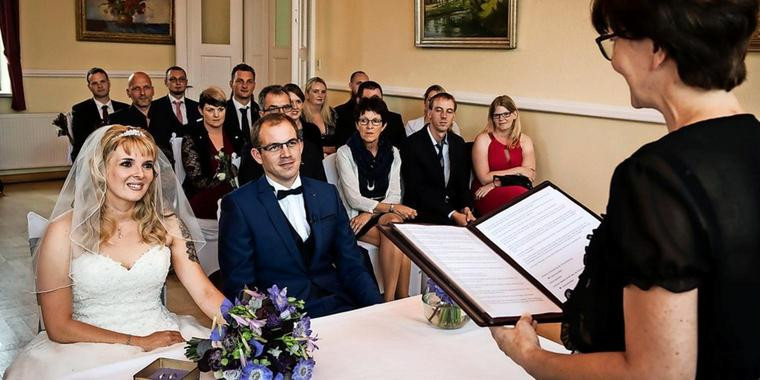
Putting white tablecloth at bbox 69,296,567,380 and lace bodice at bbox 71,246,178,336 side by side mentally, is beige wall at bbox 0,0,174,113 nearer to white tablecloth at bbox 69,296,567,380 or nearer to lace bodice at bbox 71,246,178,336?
lace bodice at bbox 71,246,178,336

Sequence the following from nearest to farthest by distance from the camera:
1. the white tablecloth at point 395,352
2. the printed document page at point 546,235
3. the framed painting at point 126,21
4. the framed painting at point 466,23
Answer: the printed document page at point 546,235 → the white tablecloth at point 395,352 → the framed painting at point 466,23 → the framed painting at point 126,21

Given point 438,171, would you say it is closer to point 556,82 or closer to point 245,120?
point 556,82

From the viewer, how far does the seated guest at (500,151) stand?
17.4ft

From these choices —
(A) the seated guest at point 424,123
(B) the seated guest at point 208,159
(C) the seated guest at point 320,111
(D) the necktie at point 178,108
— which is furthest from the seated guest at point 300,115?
(D) the necktie at point 178,108

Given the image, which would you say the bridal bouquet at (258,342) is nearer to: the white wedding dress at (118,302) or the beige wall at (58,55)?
the white wedding dress at (118,302)

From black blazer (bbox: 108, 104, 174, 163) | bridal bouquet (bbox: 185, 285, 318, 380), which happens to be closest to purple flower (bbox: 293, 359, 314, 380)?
bridal bouquet (bbox: 185, 285, 318, 380)

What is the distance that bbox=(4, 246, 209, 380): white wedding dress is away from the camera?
2432 millimetres

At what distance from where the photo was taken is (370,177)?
4.79 m

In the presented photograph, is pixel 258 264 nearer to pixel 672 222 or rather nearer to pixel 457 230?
pixel 457 230

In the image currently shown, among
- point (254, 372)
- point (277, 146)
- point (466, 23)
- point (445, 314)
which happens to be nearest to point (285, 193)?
point (277, 146)

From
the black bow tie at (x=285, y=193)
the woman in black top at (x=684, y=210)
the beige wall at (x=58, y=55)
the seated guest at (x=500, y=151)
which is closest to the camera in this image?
the woman in black top at (x=684, y=210)

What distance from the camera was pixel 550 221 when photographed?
161 cm

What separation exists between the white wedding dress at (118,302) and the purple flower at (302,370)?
102cm

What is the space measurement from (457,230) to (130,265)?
1460 mm
